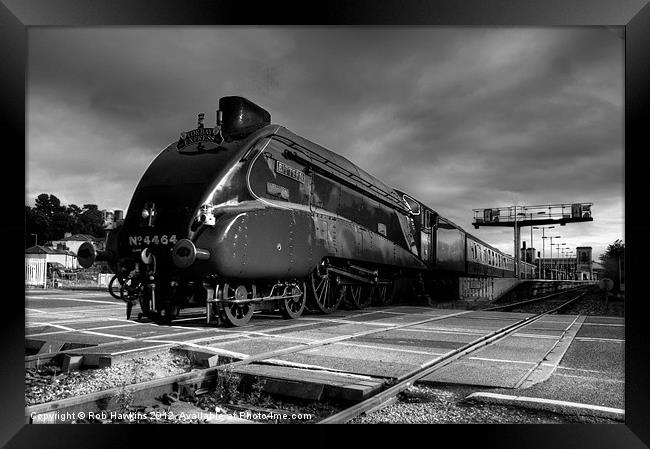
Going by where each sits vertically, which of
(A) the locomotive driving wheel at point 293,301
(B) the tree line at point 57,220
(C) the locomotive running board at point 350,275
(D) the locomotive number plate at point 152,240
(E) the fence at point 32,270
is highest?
(B) the tree line at point 57,220

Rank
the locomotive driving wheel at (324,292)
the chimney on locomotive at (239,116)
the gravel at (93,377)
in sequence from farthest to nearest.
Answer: the locomotive driving wheel at (324,292) < the chimney on locomotive at (239,116) < the gravel at (93,377)

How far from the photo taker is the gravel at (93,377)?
4.14 metres

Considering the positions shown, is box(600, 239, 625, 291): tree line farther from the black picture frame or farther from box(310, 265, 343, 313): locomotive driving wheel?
box(310, 265, 343, 313): locomotive driving wheel

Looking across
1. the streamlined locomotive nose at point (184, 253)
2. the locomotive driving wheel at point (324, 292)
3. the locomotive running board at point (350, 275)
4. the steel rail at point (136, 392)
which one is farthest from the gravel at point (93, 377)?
the locomotive running board at point (350, 275)

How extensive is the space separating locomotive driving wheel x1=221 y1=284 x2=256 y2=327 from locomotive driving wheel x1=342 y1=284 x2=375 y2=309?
10.0 feet

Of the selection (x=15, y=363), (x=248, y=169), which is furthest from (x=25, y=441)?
(x=248, y=169)

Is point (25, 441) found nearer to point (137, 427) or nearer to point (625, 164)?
point (137, 427)

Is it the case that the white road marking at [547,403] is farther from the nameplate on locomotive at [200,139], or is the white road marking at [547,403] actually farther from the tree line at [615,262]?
the nameplate on locomotive at [200,139]

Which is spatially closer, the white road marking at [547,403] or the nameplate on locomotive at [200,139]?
the white road marking at [547,403]

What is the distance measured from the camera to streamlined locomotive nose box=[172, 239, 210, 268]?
19.2 feet

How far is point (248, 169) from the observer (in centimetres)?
697

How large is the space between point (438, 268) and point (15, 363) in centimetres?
1224

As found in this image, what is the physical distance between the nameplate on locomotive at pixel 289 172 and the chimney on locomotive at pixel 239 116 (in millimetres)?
666

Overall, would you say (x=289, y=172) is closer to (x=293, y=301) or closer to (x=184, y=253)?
(x=293, y=301)
